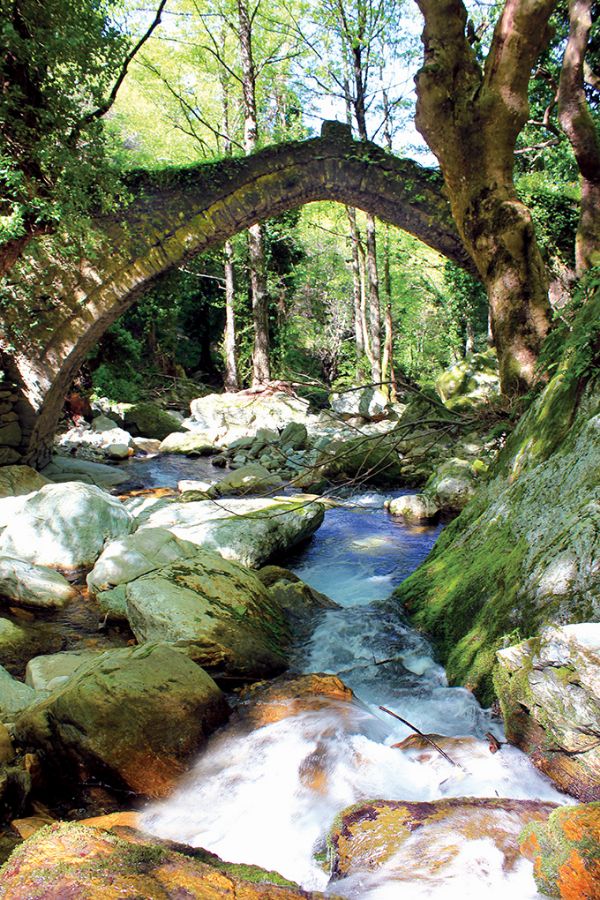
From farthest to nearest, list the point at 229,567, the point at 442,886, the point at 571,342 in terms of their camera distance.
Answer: the point at 229,567
the point at 571,342
the point at 442,886

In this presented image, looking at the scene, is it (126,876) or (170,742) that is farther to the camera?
(170,742)

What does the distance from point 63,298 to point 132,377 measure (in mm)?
8794

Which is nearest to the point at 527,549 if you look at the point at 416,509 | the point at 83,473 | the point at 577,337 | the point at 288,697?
the point at 577,337

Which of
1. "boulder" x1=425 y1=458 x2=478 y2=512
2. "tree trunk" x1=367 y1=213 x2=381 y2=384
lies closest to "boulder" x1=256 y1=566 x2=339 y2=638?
"boulder" x1=425 y1=458 x2=478 y2=512

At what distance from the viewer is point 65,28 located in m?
5.45

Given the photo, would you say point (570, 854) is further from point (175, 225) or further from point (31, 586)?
point (175, 225)

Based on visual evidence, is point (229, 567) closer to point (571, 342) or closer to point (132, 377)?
point (571, 342)

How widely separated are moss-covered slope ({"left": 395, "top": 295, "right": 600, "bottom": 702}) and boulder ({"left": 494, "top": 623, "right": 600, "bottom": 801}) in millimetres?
278

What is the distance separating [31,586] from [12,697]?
6.12 feet

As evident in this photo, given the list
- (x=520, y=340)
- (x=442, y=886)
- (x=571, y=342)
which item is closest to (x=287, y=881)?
(x=442, y=886)

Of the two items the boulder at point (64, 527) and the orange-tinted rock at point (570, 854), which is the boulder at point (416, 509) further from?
the orange-tinted rock at point (570, 854)

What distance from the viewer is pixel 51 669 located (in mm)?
3453

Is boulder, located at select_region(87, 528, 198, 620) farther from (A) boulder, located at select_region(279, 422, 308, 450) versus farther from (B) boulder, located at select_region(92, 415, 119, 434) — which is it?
(B) boulder, located at select_region(92, 415, 119, 434)

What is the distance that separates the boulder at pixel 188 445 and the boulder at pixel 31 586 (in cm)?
815
